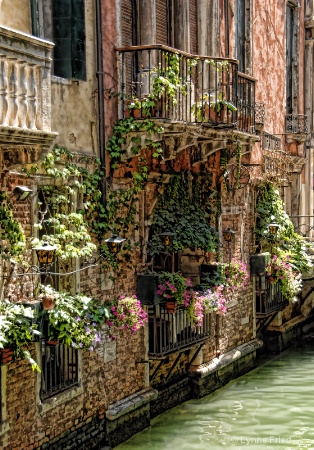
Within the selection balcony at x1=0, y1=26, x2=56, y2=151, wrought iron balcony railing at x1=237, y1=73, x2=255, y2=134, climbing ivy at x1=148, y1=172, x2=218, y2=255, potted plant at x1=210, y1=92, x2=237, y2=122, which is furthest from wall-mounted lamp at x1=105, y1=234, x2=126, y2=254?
wrought iron balcony railing at x1=237, y1=73, x2=255, y2=134

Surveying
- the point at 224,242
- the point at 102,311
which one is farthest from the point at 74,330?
the point at 224,242

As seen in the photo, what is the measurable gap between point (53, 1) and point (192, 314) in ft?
17.8

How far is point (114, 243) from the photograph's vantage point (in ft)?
36.4

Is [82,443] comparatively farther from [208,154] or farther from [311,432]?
[208,154]

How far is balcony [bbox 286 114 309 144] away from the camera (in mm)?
19922

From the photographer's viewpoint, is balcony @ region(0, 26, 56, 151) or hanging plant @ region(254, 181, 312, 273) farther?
hanging plant @ region(254, 181, 312, 273)

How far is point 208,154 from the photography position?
45.5 ft

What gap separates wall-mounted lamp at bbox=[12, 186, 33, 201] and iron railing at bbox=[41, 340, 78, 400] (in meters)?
1.87

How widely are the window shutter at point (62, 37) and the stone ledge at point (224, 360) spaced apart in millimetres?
6432

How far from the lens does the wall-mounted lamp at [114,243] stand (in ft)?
36.0

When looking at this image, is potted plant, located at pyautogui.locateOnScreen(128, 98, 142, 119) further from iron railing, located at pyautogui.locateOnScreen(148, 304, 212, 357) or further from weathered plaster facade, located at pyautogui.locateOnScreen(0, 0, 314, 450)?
iron railing, located at pyautogui.locateOnScreen(148, 304, 212, 357)

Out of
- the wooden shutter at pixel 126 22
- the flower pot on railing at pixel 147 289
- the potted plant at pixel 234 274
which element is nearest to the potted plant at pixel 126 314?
the flower pot on railing at pixel 147 289

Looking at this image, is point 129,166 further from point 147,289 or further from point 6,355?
point 6,355

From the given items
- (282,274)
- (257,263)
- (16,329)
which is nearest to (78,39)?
(16,329)
